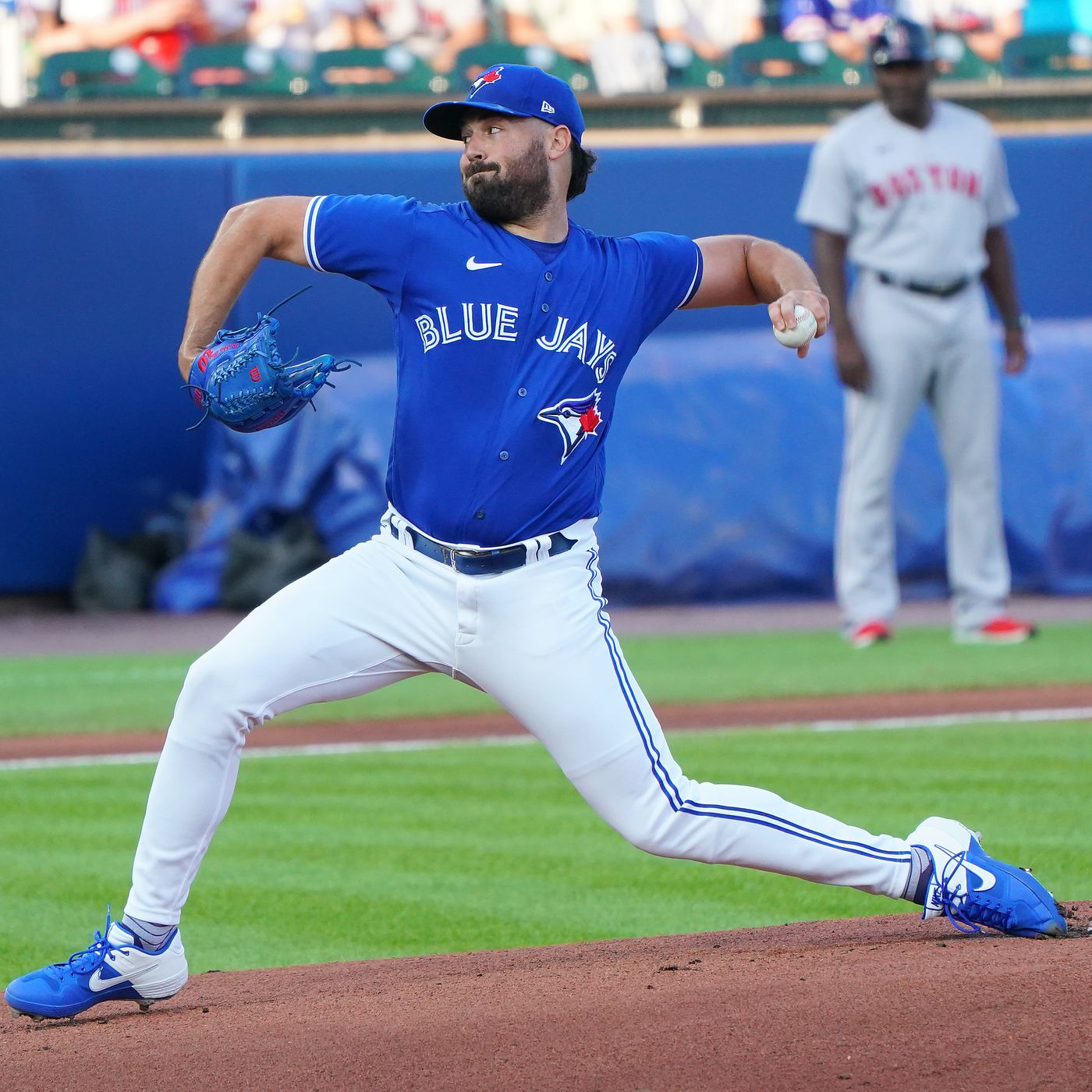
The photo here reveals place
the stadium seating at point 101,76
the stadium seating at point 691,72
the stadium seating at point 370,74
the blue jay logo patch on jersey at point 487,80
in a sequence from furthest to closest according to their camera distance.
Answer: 1. the stadium seating at point 691,72
2. the stadium seating at point 370,74
3. the stadium seating at point 101,76
4. the blue jay logo patch on jersey at point 487,80

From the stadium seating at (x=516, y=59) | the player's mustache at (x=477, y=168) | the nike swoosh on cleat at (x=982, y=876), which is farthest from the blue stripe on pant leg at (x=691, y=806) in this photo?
the stadium seating at (x=516, y=59)

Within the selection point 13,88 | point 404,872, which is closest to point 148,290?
point 13,88

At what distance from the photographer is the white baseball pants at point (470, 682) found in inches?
128

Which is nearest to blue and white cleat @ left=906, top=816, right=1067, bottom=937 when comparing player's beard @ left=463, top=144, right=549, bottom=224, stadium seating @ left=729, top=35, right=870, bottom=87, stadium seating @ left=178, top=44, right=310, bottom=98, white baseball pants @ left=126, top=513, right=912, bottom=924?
white baseball pants @ left=126, top=513, right=912, bottom=924

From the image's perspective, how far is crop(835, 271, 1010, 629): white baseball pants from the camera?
332 inches

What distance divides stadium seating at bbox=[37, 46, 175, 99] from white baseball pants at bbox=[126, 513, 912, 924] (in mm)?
11253

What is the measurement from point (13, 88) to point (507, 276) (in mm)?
11133

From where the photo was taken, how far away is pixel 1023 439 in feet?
39.0

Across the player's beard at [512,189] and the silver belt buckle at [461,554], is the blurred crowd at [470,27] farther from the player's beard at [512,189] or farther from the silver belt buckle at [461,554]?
the silver belt buckle at [461,554]

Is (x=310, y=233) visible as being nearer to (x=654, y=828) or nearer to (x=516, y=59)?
(x=654, y=828)

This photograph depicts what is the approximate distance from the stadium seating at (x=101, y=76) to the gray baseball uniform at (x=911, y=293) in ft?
23.2

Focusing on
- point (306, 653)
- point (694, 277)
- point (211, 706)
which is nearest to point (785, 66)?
point (694, 277)

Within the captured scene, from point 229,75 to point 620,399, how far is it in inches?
179

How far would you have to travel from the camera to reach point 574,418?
3.46 metres
